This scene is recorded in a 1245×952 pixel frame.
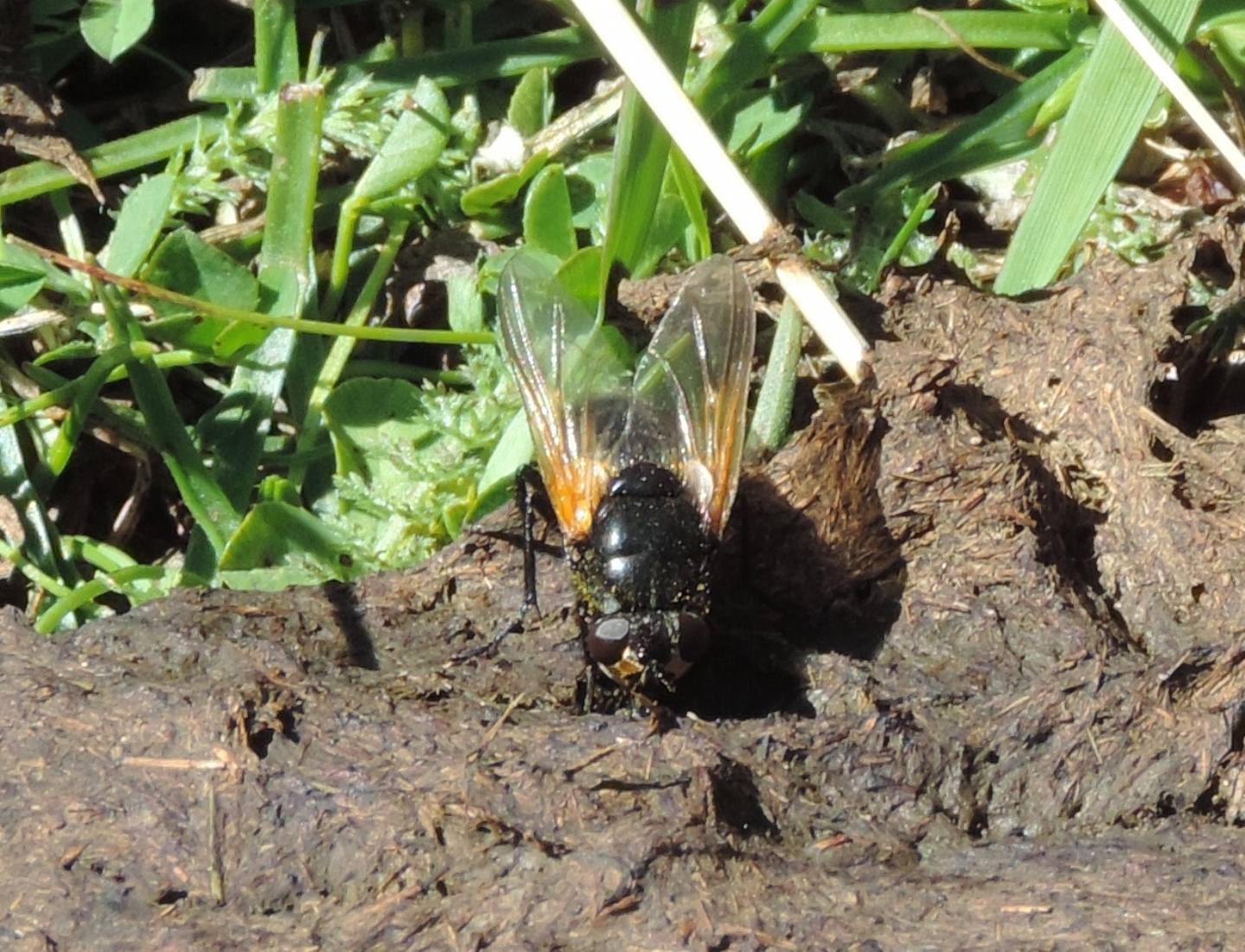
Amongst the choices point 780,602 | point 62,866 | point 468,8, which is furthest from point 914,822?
point 468,8

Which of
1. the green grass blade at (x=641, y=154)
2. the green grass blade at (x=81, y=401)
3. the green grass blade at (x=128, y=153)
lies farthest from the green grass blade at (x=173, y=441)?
the green grass blade at (x=641, y=154)

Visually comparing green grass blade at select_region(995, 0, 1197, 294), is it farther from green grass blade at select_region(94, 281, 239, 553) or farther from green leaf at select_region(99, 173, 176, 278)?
green leaf at select_region(99, 173, 176, 278)

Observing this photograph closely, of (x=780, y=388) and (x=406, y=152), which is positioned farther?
(x=406, y=152)

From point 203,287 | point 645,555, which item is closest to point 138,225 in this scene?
point 203,287

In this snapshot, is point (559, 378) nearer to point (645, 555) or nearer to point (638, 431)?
point (638, 431)

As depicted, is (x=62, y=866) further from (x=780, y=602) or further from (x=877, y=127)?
(x=877, y=127)

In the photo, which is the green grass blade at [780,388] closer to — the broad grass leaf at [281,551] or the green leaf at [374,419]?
the green leaf at [374,419]
